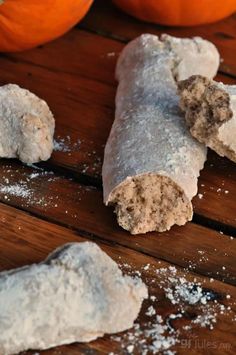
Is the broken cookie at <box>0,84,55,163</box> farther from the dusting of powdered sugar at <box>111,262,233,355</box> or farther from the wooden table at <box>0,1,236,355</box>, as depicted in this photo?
the dusting of powdered sugar at <box>111,262,233,355</box>

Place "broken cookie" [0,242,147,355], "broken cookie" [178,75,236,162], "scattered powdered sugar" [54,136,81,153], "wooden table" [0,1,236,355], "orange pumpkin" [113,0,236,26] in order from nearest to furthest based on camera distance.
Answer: "broken cookie" [0,242,147,355], "wooden table" [0,1,236,355], "broken cookie" [178,75,236,162], "scattered powdered sugar" [54,136,81,153], "orange pumpkin" [113,0,236,26]

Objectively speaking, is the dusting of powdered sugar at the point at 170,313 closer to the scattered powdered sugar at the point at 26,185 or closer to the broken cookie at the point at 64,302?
the broken cookie at the point at 64,302

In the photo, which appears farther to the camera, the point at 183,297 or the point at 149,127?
the point at 149,127

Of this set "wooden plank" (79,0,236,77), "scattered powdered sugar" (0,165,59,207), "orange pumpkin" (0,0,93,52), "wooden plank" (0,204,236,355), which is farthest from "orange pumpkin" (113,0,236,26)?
"wooden plank" (0,204,236,355)

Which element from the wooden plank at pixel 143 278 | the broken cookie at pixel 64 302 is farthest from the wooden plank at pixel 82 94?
the broken cookie at pixel 64 302

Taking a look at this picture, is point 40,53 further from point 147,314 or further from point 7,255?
point 147,314

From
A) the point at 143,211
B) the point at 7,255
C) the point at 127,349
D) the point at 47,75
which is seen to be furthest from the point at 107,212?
the point at 47,75
